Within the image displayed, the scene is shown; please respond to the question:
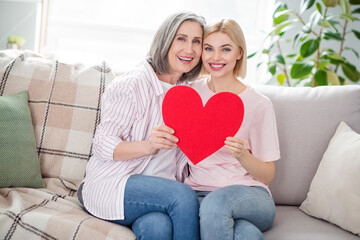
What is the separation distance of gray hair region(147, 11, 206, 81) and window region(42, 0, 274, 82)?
1795 mm

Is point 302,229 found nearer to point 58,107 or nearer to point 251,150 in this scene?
point 251,150

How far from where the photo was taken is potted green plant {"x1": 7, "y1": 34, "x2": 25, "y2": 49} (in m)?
2.70

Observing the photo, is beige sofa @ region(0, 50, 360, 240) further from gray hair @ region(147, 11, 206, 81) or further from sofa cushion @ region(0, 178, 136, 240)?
gray hair @ region(147, 11, 206, 81)

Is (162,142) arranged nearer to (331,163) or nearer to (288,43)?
(331,163)

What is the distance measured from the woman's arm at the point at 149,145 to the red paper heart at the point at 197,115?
0.11ft

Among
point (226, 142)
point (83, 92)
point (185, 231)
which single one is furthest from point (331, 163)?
point (83, 92)

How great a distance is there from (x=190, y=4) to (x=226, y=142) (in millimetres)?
2323

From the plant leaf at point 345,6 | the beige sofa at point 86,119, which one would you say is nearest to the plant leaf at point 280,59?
the plant leaf at point 345,6

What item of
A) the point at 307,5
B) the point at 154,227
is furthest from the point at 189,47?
the point at 307,5

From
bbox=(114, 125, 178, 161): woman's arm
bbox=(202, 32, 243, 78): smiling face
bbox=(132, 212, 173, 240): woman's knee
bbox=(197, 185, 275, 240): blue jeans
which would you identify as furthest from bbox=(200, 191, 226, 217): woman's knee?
bbox=(202, 32, 243, 78): smiling face

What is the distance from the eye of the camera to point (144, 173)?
140 centimetres

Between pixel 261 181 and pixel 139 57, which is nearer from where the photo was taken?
pixel 261 181

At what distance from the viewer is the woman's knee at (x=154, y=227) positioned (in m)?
1.17

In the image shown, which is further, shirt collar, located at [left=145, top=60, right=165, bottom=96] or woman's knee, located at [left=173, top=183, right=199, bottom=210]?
shirt collar, located at [left=145, top=60, right=165, bottom=96]
